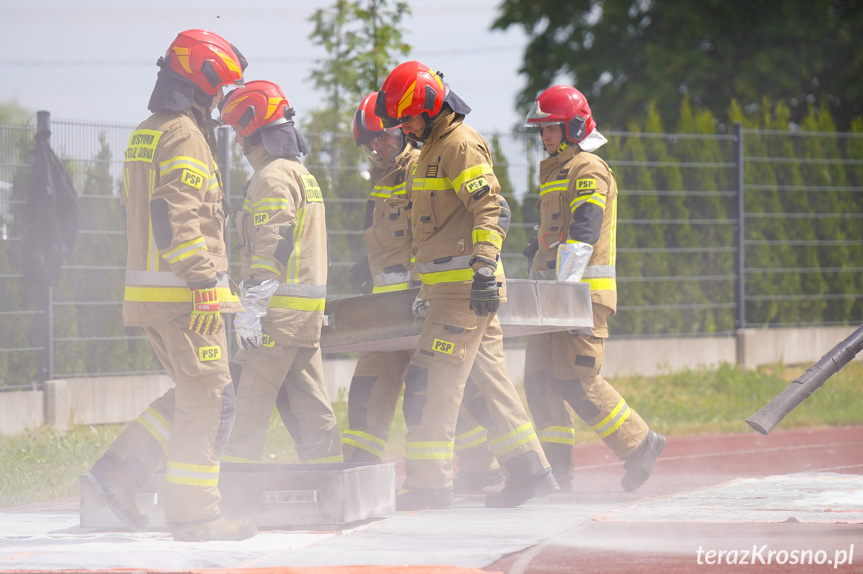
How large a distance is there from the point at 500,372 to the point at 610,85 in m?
16.4

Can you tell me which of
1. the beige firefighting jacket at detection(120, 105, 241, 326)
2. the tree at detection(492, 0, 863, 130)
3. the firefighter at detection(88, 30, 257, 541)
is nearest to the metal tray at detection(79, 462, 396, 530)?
the firefighter at detection(88, 30, 257, 541)

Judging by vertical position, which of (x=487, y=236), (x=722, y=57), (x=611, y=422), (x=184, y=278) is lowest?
(x=611, y=422)

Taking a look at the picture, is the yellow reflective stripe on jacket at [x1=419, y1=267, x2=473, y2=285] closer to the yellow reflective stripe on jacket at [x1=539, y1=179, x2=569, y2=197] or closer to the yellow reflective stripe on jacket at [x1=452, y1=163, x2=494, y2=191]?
the yellow reflective stripe on jacket at [x1=452, y1=163, x2=494, y2=191]

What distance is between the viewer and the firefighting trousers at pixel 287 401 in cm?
573

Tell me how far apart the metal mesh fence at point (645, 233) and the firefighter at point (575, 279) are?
3.35 meters

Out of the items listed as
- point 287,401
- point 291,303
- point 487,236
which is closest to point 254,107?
point 291,303

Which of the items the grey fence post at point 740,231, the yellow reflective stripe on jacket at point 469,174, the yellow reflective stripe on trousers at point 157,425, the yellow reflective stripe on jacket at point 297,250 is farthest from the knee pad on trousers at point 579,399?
the grey fence post at point 740,231

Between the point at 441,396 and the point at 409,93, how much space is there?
1.47 m

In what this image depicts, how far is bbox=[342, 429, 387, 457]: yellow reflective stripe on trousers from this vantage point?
6211 mm

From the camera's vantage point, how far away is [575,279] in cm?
637

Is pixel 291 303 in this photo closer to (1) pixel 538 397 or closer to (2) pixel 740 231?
(1) pixel 538 397

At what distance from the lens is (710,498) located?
611cm

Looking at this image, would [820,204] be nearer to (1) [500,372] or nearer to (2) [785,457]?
(2) [785,457]

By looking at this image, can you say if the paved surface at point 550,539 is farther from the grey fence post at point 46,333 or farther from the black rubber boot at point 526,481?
the grey fence post at point 46,333
